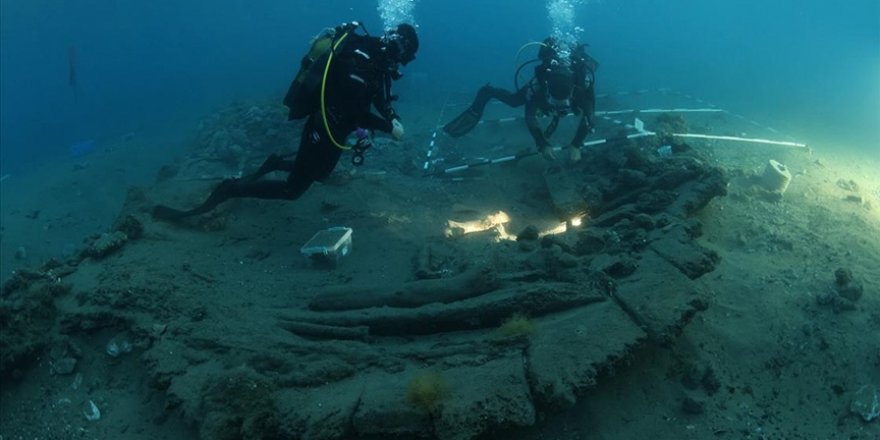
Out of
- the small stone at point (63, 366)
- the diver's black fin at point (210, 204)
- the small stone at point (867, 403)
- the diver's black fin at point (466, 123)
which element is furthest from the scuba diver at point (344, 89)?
the diver's black fin at point (466, 123)

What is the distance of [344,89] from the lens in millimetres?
5559

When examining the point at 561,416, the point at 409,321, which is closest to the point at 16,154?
the point at 409,321

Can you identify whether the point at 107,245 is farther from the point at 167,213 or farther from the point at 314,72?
the point at 314,72

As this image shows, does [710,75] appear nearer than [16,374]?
No

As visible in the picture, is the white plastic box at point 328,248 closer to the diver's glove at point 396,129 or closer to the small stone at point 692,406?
the diver's glove at point 396,129

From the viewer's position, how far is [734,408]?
3.88 metres

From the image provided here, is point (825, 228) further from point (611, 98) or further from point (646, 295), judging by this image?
point (611, 98)

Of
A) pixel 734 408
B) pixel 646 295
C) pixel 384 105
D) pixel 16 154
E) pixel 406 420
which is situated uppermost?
pixel 384 105

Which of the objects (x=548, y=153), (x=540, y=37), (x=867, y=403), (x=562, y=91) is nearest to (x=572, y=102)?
(x=562, y=91)

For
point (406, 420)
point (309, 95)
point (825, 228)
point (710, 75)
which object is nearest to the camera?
point (406, 420)

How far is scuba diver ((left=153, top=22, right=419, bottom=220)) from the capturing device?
5520 millimetres

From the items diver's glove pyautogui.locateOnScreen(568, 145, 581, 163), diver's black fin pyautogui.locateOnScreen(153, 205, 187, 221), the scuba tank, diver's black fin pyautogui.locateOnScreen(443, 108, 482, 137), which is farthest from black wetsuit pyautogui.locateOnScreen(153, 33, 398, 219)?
diver's black fin pyautogui.locateOnScreen(443, 108, 482, 137)

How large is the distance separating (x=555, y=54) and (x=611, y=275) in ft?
20.2

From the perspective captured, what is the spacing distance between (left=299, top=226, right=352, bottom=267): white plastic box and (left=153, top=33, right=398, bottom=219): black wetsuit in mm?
758
